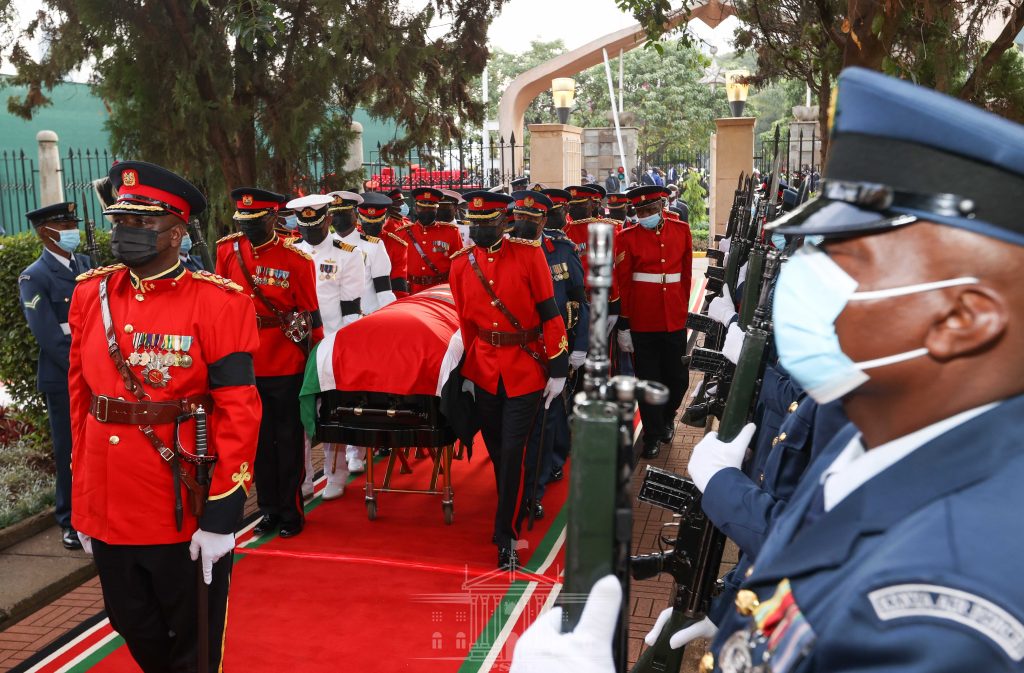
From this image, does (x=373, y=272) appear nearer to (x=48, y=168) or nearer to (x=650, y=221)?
(x=650, y=221)

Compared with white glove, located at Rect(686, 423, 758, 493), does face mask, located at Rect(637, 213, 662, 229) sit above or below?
above

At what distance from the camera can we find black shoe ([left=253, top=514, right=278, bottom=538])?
606 cm

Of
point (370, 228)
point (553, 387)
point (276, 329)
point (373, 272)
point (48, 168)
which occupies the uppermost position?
point (48, 168)

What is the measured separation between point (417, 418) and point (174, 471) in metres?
2.63

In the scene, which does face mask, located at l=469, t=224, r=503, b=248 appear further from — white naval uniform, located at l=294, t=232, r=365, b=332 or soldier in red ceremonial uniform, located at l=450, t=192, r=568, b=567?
white naval uniform, located at l=294, t=232, r=365, b=332

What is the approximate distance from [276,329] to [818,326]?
15.9 feet

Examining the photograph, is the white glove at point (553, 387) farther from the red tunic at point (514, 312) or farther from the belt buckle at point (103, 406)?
the belt buckle at point (103, 406)

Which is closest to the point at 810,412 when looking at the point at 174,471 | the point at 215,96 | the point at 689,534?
the point at 689,534

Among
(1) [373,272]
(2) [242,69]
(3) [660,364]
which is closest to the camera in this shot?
(1) [373,272]

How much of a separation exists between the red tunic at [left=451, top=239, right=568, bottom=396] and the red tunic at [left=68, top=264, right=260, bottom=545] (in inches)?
83.6

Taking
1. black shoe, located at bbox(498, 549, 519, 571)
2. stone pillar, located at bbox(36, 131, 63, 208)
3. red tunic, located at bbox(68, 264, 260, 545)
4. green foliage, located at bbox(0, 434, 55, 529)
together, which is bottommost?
black shoe, located at bbox(498, 549, 519, 571)

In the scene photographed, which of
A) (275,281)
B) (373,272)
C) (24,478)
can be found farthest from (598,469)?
(24,478)

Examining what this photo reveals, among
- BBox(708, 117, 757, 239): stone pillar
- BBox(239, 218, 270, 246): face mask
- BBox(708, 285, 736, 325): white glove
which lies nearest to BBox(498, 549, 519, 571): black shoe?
BBox(708, 285, 736, 325): white glove

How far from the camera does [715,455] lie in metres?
2.50
